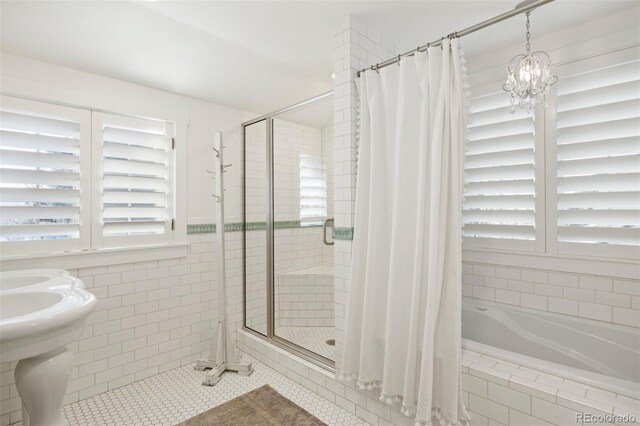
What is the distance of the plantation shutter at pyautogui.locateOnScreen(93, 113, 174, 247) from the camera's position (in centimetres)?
232

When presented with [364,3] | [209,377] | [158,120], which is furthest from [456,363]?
[158,120]

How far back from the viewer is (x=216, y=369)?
242 centimetres

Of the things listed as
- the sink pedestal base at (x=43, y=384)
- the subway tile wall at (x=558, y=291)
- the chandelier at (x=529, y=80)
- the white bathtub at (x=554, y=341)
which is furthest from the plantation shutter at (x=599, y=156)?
the sink pedestal base at (x=43, y=384)

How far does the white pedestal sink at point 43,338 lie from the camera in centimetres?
102

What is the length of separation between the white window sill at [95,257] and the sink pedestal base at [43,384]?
3.48 feet

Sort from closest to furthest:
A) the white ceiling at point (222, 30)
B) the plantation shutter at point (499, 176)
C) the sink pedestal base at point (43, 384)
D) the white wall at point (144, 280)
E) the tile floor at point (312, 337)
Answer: the sink pedestal base at point (43, 384)
the white ceiling at point (222, 30)
the white wall at point (144, 280)
the plantation shutter at point (499, 176)
the tile floor at point (312, 337)

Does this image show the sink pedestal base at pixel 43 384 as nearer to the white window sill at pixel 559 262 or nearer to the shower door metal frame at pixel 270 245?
the shower door metal frame at pixel 270 245

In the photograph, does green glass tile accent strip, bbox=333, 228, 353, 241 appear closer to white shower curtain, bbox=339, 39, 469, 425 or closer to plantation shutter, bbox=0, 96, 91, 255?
white shower curtain, bbox=339, 39, 469, 425

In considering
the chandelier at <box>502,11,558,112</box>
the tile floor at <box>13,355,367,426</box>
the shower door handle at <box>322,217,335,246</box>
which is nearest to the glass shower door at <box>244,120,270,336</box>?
the shower door handle at <box>322,217,335,246</box>

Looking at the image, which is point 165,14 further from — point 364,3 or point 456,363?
point 456,363

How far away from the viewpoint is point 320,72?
2.51 m

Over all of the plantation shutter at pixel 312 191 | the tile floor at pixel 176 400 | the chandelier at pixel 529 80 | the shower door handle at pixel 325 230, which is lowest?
the tile floor at pixel 176 400

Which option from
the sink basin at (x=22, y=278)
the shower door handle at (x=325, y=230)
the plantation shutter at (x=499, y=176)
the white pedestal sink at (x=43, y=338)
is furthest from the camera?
the shower door handle at (x=325, y=230)

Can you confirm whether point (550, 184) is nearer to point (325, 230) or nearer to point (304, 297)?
point (325, 230)
